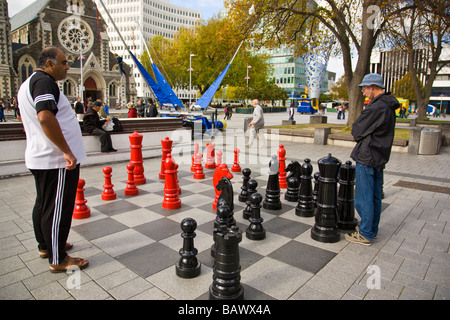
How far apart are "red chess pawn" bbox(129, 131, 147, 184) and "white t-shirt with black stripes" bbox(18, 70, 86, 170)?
119 inches

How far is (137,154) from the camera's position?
617 cm

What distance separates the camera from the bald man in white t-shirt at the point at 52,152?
9.02ft

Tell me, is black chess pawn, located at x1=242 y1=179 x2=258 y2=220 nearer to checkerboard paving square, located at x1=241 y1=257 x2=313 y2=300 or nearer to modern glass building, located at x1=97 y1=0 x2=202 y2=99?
checkerboard paving square, located at x1=241 y1=257 x2=313 y2=300

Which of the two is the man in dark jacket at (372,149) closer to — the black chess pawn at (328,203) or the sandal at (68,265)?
the black chess pawn at (328,203)

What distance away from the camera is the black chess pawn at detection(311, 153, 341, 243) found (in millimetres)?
3678

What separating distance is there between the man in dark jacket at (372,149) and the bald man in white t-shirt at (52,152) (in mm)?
3196

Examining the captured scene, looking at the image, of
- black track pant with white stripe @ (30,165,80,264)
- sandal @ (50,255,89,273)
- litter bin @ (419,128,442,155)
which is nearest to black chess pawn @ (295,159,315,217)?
sandal @ (50,255,89,273)

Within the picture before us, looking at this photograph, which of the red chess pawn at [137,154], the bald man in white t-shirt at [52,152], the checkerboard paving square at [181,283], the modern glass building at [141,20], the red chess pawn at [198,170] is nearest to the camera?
the checkerboard paving square at [181,283]

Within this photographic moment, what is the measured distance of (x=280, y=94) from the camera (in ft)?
180

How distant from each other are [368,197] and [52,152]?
11.5ft

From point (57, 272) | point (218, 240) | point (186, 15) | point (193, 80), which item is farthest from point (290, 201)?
point (186, 15)

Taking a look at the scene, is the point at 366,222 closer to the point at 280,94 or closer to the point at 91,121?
the point at 91,121

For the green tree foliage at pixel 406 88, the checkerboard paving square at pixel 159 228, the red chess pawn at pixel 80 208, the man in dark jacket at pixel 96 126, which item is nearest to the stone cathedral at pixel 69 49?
the man in dark jacket at pixel 96 126

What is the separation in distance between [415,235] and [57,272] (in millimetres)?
4311
